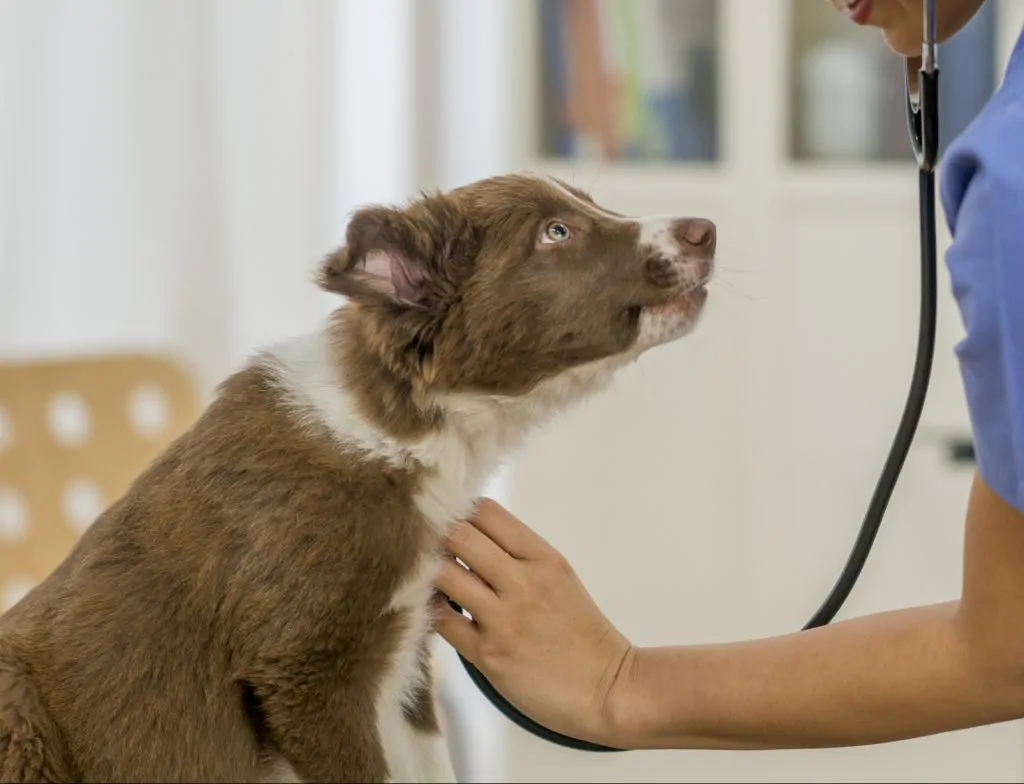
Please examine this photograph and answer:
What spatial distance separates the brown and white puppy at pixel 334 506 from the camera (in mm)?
1091

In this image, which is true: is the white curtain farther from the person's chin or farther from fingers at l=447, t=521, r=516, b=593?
the person's chin

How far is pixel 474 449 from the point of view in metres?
1.20

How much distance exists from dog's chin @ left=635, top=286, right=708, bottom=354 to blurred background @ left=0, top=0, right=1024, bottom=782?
3.95 ft

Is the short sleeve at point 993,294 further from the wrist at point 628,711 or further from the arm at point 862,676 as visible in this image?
the wrist at point 628,711

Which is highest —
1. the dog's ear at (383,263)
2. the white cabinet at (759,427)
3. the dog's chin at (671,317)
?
the dog's ear at (383,263)

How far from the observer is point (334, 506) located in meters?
1.11

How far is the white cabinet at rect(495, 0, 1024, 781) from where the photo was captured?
2.47 m

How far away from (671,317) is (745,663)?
321mm

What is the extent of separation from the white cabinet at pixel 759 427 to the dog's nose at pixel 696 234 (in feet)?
4.17

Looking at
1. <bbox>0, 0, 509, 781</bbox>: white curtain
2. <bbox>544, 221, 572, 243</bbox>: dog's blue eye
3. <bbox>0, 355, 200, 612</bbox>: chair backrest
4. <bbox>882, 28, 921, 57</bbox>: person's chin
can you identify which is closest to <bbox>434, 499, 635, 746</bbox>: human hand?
<bbox>544, 221, 572, 243</bbox>: dog's blue eye

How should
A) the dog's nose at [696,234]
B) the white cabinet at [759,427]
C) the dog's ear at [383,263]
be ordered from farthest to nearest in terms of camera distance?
the white cabinet at [759,427]
the dog's nose at [696,234]
the dog's ear at [383,263]

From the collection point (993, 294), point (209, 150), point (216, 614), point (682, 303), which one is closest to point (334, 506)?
point (216, 614)

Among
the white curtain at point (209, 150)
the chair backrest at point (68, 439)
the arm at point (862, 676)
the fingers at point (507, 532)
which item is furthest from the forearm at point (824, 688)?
the white curtain at point (209, 150)

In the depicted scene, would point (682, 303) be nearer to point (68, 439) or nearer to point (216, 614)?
point (216, 614)
